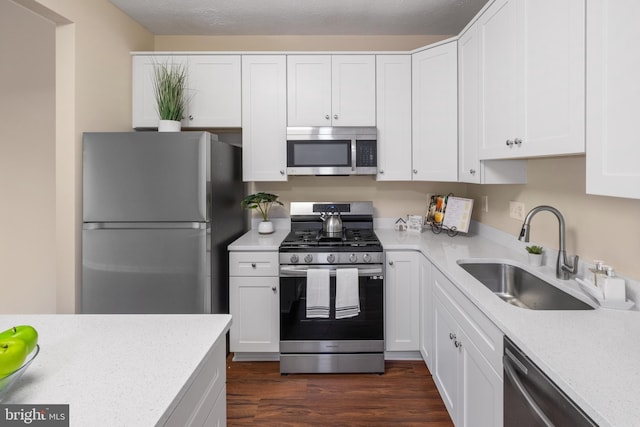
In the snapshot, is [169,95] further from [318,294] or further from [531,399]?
[531,399]

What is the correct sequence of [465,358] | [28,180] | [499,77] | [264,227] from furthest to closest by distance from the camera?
[264,227] < [28,180] < [499,77] < [465,358]

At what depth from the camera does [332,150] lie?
106 inches

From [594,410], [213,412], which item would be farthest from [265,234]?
[594,410]

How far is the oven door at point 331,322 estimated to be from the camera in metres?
2.39

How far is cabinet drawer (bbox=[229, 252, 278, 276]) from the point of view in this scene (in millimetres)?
2479

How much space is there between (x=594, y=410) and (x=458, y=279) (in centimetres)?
90

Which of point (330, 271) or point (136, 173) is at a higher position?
point (136, 173)

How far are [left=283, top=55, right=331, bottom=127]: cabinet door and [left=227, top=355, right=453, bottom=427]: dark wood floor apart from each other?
1.89 meters

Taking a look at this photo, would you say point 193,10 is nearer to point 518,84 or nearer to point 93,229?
point 93,229

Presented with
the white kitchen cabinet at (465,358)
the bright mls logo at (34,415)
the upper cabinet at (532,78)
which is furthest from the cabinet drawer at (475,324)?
the bright mls logo at (34,415)

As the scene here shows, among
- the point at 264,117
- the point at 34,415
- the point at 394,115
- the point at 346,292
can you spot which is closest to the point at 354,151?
the point at 394,115

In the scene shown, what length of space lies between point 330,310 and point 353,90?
1679 millimetres

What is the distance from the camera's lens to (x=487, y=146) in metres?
1.99

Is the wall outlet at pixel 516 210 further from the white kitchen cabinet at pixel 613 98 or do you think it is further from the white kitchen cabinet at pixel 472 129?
the white kitchen cabinet at pixel 613 98
